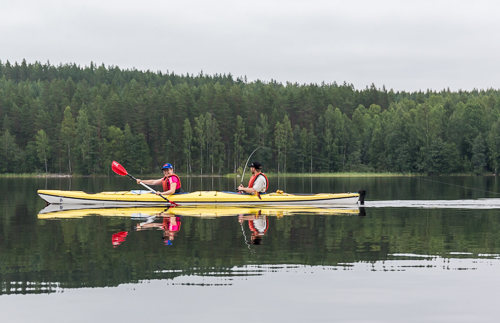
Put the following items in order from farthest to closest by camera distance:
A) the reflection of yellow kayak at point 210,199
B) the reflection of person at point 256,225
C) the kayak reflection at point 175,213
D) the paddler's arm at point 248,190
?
the reflection of yellow kayak at point 210,199 → the paddler's arm at point 248,190 → the kayak reflection at point 175,213 → the reflection of person at point 256,225

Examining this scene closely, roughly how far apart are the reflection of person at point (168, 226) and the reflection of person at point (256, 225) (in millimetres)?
2065

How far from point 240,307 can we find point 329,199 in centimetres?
1630

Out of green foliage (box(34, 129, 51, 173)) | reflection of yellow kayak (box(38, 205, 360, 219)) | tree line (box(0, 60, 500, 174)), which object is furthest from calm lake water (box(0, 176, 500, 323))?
green foliage (box(34, 129, 51, 173))

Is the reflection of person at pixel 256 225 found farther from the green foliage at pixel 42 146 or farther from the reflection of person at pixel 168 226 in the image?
the green foliage at pixel 42 146

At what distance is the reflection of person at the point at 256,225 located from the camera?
1510 cm

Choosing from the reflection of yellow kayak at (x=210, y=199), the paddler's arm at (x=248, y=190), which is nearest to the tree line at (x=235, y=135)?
the reflection of yellow kayak at (x=210, y=199)

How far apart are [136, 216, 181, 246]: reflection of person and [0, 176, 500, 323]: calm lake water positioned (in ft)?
0.19

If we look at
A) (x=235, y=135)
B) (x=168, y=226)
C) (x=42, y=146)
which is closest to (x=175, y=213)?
(x=168, y=226)

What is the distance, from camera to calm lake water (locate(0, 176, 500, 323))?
8391 millimetres

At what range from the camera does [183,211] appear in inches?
893

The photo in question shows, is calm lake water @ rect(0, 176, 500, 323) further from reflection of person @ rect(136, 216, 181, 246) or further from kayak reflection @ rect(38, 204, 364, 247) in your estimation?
kayak reflection @ rect(38, 204, 364, 247)

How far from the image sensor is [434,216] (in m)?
21.1

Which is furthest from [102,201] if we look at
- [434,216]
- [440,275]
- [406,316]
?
[406,316]

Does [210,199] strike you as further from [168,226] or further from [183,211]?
[168,226]
